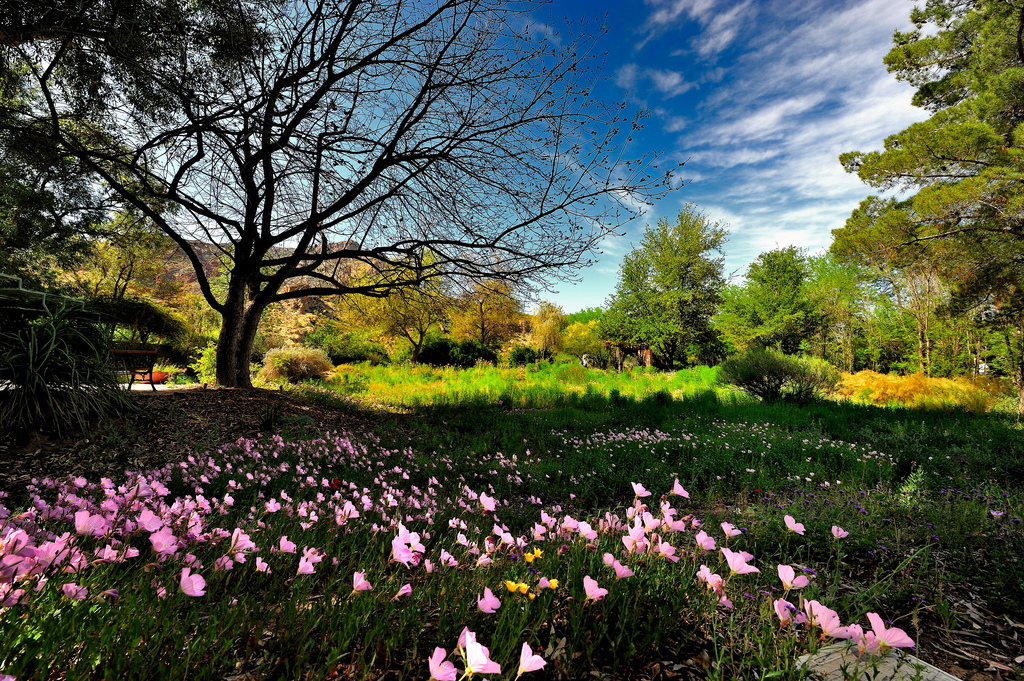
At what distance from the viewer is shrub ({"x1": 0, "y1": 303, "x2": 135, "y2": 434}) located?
3.78m

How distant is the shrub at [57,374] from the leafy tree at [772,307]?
28770mm

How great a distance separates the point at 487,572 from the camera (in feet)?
5.48

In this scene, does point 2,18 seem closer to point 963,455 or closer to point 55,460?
point 55,460

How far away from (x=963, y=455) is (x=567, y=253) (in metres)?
5.90

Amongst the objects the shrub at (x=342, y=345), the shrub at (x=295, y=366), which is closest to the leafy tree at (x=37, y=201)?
the shrub at (x=295, y=366)

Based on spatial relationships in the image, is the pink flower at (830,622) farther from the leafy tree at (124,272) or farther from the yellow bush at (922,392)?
the leafy tree at (124,272)

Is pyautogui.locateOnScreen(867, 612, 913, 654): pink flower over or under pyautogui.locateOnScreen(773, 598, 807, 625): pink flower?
over

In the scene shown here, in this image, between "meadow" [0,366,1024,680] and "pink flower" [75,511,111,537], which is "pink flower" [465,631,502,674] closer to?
"meadow" [0,366,1024,680]

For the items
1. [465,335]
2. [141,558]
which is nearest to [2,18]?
[141,558]

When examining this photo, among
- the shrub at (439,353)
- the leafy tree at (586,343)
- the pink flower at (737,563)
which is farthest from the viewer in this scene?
the leafy tree at (586,343)

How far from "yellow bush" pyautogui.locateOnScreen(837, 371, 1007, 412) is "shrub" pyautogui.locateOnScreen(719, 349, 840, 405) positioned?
252 centimetres

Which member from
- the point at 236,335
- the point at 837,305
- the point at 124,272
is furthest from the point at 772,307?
the point at 124,272

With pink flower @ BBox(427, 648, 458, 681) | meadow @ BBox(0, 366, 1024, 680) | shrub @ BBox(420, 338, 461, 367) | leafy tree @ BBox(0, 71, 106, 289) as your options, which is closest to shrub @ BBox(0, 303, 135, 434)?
meadow @ BBox(0, 366, 1024, 680)

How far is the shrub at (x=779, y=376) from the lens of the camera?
12.2 metres
